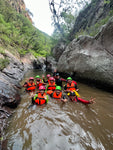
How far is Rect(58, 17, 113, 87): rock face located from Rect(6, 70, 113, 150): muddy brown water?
2.57m

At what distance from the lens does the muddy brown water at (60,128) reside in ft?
6.02

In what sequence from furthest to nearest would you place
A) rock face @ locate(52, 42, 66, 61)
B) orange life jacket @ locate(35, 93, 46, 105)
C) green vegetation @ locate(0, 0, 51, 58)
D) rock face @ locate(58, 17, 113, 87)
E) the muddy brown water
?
rock face @ locate(52, 42, 66, 61)
green vegetation @ locate(0, 0, 51, 58)
rock face @ locate(58, 17, 113, 87)
orange life jacket @ locate(35, 93, 46, 105)
the muddy brown water

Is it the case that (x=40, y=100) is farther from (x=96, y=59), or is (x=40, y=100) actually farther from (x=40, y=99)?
(x=96, y=59)

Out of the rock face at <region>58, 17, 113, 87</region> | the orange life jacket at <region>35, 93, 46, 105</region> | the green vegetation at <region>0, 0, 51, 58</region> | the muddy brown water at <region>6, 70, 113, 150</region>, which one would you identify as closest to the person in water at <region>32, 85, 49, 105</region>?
the orange life jacket at <region>35, 93, 46, 105</region>

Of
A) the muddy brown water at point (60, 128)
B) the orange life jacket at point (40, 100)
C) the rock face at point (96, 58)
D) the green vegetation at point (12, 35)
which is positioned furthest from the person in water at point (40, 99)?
the green vegetation at point (12, 35)

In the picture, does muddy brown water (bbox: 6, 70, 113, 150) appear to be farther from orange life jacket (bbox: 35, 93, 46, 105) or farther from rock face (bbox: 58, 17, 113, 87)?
rock face (bbox: 58, 17, 113, 87)

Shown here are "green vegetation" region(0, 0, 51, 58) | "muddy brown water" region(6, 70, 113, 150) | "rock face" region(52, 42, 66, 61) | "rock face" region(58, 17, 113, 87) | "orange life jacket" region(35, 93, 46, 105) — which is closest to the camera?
"muddy brown water" region(6, 70, 113, 150)

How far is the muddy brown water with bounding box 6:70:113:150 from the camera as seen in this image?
1835 millimetres

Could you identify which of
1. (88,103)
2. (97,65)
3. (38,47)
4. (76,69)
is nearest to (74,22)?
(38,47)

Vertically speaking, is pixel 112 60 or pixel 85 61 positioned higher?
pixel 85 61

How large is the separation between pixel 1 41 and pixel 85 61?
9.77m

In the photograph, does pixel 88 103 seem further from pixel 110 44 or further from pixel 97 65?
pixel 110 44

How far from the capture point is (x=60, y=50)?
14688mm

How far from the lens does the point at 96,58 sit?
5.79 meters
